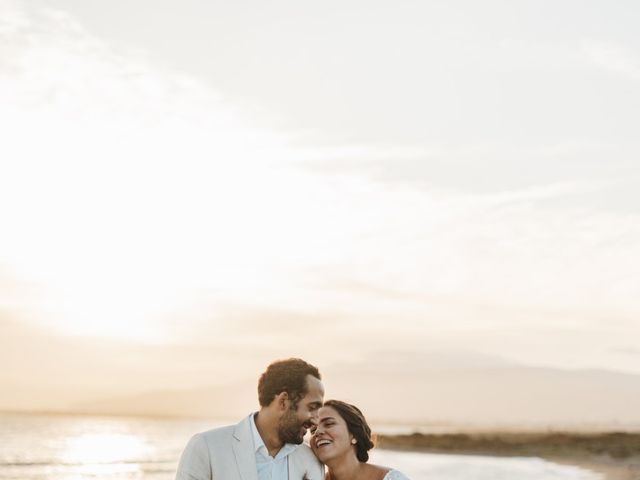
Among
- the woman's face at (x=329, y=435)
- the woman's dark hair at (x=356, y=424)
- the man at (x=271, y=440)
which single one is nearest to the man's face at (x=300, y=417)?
the man at (x=271, y=440)

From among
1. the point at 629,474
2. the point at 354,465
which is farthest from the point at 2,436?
the point at 354,465

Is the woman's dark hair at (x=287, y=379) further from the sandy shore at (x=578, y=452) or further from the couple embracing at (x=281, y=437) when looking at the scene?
the sandy shore at (x=578, y=452)

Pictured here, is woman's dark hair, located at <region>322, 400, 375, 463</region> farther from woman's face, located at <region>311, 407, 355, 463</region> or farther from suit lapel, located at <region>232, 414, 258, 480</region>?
suit lapel, located at <region>232, 414, 258, 480</region>

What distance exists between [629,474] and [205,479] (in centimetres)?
3111

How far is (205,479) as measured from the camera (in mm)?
6777

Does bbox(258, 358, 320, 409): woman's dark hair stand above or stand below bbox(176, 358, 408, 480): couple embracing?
above

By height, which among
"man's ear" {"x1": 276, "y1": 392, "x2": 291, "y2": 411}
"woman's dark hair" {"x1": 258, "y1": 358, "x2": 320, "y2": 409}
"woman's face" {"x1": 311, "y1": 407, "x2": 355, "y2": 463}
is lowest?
"woman's face" {"x1": 311, "y1": 407, "x2": 355, "y2": 463}

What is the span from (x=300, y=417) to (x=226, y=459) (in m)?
0.62

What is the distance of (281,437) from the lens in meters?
6.89

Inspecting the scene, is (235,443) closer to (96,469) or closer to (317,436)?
(317,436)

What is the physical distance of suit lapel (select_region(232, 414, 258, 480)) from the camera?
6.69 m

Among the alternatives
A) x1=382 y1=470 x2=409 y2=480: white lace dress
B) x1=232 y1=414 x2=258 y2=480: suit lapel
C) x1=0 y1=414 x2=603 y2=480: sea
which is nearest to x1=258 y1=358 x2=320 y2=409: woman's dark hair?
x1=232 y1=414 x2=258 y2=480: suit lapel

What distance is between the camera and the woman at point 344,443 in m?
7.05

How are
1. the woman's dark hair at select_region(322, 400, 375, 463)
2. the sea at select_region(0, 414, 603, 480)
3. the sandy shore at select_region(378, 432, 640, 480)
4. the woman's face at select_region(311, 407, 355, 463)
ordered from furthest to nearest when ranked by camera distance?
the sandy shore at select_region(378, 432, 640, 480)
the sea at select_region(0, 414, 603, 480)
the woman's dark hair at select_region(322, 400, 375, 463)
the woman's face at select_region(311, 407, 355, 463)
